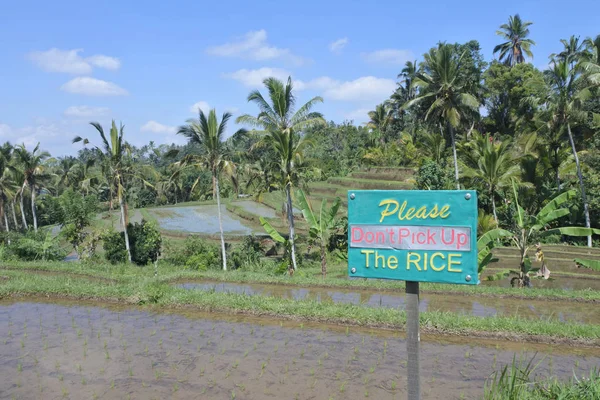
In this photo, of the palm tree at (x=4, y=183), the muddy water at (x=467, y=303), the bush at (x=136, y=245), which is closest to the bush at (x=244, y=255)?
the bush at (x=136, y=245)

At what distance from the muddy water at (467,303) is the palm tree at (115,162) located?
7.50 meters

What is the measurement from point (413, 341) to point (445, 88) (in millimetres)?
17919

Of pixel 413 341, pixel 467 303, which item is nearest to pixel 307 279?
pixel 467 303

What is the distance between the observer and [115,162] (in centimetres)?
1852

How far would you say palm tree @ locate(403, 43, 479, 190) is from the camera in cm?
1945

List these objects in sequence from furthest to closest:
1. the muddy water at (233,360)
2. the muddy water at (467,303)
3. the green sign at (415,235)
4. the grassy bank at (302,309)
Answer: the muddy water at (467,303)
the grassy bank at (302,309)
the muddy water at (233,360)
the green sign at (415,235)

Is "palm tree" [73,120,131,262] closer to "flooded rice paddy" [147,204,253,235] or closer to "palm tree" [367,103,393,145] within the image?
"flooded rice paddy" [147,204,253,235]

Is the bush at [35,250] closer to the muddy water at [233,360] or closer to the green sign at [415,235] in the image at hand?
the muddy water at [233,360]

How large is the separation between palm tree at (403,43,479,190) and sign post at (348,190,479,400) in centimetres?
1731

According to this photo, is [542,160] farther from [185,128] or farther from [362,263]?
[362,263]

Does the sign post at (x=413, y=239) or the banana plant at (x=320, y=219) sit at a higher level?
the sign post at (x=413, y=239)

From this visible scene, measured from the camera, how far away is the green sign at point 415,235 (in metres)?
3.23

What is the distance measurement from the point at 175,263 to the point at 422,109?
510 inches

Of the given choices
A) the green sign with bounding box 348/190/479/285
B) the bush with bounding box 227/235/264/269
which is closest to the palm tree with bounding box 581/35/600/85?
the bush with bounding box 227/235/264/269
